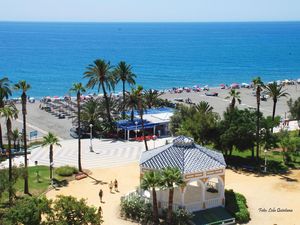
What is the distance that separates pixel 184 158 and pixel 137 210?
579 centimetres

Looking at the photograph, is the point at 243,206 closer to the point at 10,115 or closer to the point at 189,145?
the point at 189,145

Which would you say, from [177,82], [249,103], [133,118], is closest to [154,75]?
[177,82]

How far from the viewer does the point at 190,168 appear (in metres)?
38.1

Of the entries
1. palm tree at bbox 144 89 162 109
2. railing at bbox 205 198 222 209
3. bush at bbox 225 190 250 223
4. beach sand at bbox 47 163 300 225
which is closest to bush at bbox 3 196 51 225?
beach sand at bbox 47 163 300 225

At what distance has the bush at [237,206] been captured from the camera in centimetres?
3728

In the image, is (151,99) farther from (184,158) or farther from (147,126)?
(184,158)

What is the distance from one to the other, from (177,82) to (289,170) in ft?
311

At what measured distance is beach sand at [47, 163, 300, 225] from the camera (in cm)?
3800

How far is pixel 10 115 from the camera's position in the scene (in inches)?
1569

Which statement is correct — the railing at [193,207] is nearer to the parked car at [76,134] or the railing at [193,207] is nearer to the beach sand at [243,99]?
the parked car at [76,134]

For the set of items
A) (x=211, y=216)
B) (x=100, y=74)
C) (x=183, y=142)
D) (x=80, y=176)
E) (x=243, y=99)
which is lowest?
(x=211, y=216)

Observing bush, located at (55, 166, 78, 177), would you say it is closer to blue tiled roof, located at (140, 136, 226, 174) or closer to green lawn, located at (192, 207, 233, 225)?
blue tiled roof, located at (140, 136, 226, 174)

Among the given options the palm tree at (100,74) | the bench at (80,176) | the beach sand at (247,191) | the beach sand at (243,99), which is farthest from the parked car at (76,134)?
the beach sand at (243,99)

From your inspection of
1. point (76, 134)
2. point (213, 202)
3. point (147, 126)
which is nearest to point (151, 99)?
point (147, 126)
